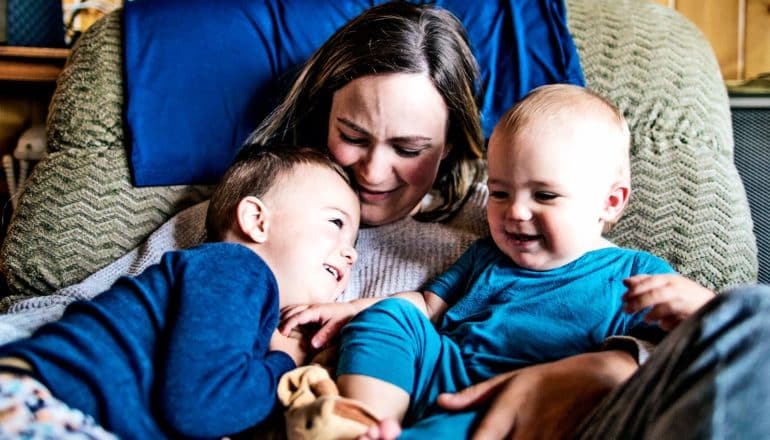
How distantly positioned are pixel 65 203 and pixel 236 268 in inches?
26.2

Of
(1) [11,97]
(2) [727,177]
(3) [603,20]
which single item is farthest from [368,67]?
(1) [11,97]

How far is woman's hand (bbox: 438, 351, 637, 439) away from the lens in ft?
2.60

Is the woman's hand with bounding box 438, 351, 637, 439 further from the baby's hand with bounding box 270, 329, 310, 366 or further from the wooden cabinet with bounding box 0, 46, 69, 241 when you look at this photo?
the wooden cabinet with bounding box 0, 46, 69, 241

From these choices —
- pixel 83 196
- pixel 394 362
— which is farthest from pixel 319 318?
pixel 83 196

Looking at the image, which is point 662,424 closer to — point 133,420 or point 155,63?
point 133,420

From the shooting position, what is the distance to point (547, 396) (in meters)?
0.82

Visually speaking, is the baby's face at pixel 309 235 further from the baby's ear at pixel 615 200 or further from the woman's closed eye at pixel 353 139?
the baby's ear at pixel 615 200

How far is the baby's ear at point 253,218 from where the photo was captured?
1078 mm

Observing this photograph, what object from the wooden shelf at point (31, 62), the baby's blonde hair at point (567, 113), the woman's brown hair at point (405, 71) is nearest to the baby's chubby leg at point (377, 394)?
the baby's blonde hair at point (567, 113)

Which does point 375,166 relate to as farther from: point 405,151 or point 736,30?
point 736,30

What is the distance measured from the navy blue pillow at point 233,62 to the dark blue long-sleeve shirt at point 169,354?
0.59 meters

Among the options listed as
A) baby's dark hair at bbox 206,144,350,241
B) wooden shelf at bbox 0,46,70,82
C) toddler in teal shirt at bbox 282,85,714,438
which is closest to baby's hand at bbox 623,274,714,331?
toddler in teal shirt at bbox 282,85,714,438

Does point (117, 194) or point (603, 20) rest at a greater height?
point (603, 20)

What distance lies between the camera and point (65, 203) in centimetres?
139
